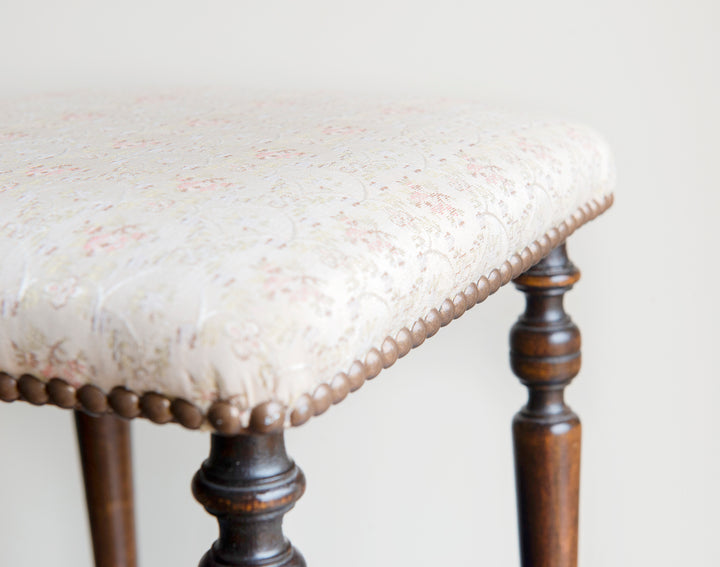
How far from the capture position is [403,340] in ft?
1.18

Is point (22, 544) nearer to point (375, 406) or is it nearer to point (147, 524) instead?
point (147, 524)

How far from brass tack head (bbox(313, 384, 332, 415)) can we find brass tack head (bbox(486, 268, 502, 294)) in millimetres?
158

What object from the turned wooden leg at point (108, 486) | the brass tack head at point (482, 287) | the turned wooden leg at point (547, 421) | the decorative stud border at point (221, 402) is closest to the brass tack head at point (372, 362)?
the decorative stud border at point (221, 402)

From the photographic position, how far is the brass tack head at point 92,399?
315 mm

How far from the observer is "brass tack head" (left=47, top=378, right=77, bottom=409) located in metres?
0.32

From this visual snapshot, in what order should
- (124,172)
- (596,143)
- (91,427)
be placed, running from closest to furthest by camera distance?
(124,172) < (596,143) < (91,427)

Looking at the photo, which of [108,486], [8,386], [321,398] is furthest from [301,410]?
[108,486]

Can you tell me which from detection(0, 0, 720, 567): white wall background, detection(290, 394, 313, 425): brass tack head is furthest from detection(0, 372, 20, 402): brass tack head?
detection(0, 0, 720, 567): white wall background

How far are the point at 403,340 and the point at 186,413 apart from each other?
0.31 feet

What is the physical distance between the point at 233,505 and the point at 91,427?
1.52 ft

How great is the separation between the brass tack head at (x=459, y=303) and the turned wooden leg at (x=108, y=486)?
436mm

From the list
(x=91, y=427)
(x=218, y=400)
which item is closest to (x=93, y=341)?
(x=218, y=400)

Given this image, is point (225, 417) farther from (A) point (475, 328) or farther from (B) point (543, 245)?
(A) point (475, 328)

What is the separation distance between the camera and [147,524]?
1012mm
